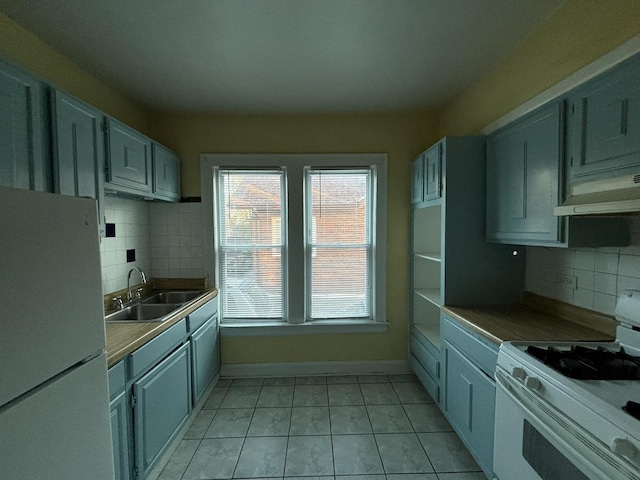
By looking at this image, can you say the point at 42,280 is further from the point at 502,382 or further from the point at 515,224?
the point at 515,224

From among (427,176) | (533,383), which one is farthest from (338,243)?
(533,383)

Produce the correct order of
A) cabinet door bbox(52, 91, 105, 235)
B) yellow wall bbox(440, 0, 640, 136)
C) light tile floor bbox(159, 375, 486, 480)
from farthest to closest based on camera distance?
light tile floor bbox(159, 375, 486, 480), cabinet door bbox(52, 91, 105, 235), yellow wall bbox(440, 0, 640, 136)

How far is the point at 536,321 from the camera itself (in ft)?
5.91

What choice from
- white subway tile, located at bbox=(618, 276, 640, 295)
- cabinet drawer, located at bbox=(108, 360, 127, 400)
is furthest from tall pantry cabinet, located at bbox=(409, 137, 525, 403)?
cabinet drawer, located at bbox=(108, 360, 127, 400)

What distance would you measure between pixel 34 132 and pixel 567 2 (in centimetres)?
272

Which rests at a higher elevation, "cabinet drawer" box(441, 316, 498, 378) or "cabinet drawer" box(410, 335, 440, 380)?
"cabinet drawer" box(441, 316, 498, 378)

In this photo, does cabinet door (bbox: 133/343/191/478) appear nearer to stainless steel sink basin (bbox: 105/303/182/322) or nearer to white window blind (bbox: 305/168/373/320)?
stainless steel sink basin (bbox: 105/303/182/322)

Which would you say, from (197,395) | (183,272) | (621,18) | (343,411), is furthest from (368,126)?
(197,395)

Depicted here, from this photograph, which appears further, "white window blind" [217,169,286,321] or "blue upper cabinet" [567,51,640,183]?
"white window blind" [217,169,286,321]

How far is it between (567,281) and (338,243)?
1808mm

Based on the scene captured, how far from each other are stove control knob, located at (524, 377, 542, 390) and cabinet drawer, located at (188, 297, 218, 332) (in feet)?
6.90

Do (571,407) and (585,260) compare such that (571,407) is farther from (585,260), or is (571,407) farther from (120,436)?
(120,436)

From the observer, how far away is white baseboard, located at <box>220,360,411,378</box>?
2.99m

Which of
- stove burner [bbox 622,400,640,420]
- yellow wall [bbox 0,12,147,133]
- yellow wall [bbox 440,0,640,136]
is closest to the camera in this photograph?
stove burner [bbox 622,400,640,420]
